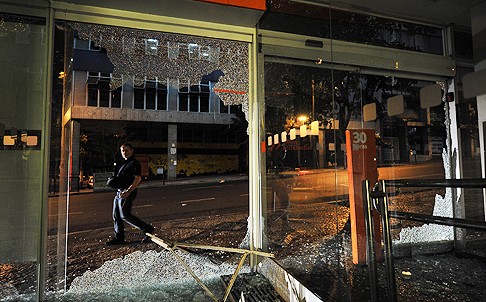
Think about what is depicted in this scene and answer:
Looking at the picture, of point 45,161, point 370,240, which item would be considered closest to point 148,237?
point 45,161

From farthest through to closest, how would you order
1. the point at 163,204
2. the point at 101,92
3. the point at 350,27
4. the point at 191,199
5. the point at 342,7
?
1. the point at 191,199
2. the point at 163,204
3. the point at 101,92
4. the point at 350,27
5. the point at 342,7

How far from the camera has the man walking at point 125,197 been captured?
8.87 feet

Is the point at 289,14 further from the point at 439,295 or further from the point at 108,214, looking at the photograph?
the point at 439,295

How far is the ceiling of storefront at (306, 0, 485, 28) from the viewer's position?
1.47m

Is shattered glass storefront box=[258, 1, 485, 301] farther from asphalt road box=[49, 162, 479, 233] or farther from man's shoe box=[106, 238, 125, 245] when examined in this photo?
man's shoe box=[106, 238, 125, 245]

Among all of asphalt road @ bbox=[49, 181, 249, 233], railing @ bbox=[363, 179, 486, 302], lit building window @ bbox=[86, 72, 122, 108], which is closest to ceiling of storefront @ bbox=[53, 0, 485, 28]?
lit building window @ bbox=[86, 72, 122, 108]

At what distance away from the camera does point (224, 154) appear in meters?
3.11

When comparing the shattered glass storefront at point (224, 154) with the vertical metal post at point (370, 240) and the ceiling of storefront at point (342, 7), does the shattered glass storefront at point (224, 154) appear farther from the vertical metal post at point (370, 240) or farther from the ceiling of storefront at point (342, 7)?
the vertical metal post at point (370, 240)

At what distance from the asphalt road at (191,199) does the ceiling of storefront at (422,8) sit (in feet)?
3.24

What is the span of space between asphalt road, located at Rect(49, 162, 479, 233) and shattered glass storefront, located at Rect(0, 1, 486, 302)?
0.05 ft

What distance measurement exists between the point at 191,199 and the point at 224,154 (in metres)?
0.58

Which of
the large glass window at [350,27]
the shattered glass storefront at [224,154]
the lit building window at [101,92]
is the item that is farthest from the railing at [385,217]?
the lit building window at [101,92]

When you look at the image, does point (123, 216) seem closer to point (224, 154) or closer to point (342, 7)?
point (224, 154)

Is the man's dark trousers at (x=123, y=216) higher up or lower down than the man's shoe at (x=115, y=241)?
higher up
